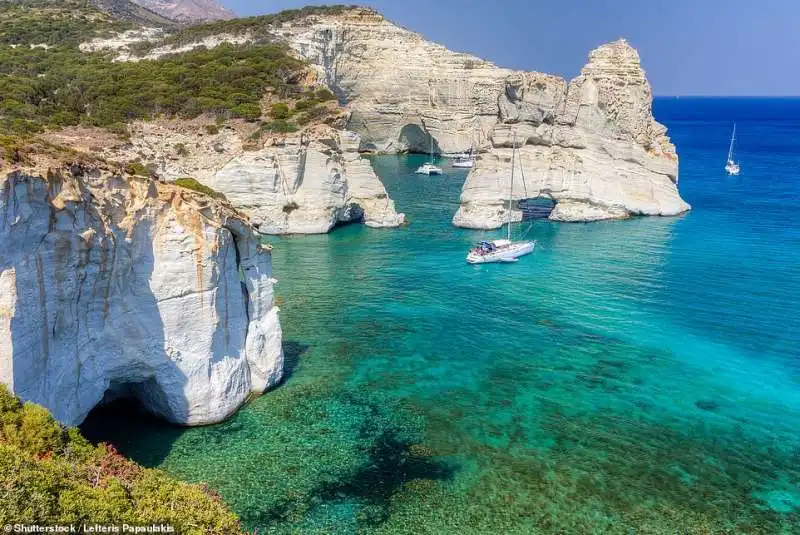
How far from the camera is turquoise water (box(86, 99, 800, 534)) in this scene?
53.5ft

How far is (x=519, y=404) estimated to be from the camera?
72.0 ft

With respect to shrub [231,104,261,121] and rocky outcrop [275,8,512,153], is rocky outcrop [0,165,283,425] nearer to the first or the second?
shrub [231,104,261,121]

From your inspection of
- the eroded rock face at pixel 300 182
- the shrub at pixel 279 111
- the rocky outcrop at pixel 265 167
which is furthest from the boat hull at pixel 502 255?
the shrub at pixel 279 111

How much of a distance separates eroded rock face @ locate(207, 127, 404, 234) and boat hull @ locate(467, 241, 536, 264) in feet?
40.2

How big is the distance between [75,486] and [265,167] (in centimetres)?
3813

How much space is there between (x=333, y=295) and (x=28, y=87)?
106 ft

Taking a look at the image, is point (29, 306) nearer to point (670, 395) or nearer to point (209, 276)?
point (209, 276)

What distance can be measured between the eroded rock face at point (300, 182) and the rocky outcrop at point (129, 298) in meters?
25.4

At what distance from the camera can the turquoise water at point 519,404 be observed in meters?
16.3

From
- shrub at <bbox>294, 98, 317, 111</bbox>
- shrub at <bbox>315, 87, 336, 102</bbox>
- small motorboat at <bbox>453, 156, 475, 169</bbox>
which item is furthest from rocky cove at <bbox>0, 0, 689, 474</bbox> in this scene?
small motorboat at <bbox>453, 156, 475, 169</bbox>

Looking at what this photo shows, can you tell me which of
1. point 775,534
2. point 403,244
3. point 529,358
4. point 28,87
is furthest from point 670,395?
point 28,87

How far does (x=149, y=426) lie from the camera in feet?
63.6

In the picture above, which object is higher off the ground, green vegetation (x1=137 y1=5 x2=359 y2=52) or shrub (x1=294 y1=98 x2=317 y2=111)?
green vegetation (x1=137 y1=5 x2=359 y2=52)

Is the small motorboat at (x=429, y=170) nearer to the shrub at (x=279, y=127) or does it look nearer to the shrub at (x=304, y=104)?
the shrub at (x=304, y=104)
